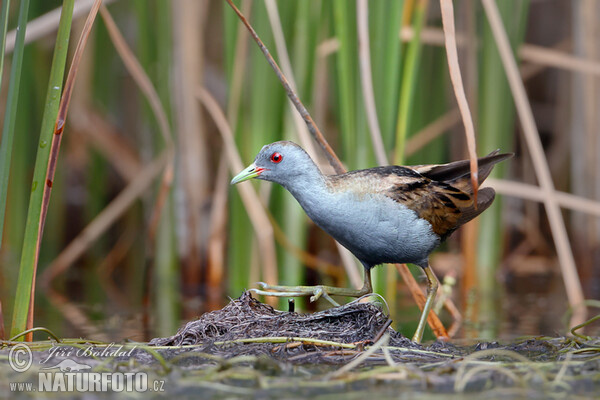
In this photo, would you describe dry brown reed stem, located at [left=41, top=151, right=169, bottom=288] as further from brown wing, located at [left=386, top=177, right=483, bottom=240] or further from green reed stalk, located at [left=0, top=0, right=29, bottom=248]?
green reed stalk, located at [left=0, top=0, right=29, bottom=248]

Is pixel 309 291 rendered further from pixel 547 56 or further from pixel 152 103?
pixel 547 56

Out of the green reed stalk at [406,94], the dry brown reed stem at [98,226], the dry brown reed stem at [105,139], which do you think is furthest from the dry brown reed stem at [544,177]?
the dry brown reed stem at [105,139]

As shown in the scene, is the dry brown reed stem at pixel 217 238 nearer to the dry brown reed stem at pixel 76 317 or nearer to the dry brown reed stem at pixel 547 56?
the dry brown reed stem at pixel 76 317

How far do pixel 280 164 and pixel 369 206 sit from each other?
0.48 m

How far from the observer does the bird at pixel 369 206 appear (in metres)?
3.74

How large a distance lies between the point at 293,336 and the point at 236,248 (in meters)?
2.47

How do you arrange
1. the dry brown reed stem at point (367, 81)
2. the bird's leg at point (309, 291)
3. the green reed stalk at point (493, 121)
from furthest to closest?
the green reed stalk at point (493, 121) → the dry brown reed stem at point (367, 81) → the bird's leg at point (309, 291)

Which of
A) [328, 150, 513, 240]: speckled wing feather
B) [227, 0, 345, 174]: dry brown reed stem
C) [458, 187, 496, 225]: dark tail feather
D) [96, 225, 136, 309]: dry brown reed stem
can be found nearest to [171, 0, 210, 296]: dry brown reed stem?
[96, 225, 136, 309]: dry brown reed stem

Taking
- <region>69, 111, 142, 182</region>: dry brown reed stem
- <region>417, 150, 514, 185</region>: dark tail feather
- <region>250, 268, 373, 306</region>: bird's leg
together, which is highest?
<region>69, 111, 142, 182</region>: dry brown reed stem

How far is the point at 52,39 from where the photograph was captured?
8188 millimetres

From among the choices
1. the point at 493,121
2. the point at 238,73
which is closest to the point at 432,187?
the point at 238,73

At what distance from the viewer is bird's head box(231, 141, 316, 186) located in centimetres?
385

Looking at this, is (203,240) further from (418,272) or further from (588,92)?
(588,92)

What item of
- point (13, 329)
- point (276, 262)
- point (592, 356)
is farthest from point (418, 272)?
point (13, 329)
